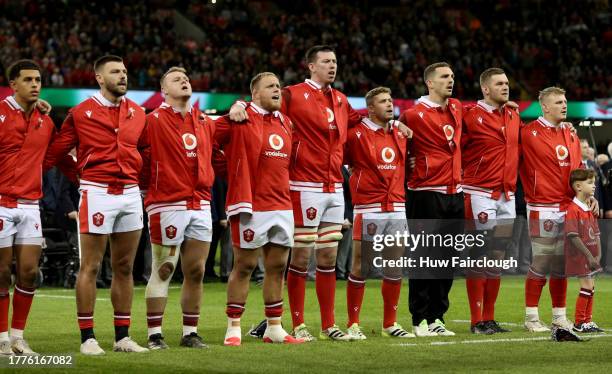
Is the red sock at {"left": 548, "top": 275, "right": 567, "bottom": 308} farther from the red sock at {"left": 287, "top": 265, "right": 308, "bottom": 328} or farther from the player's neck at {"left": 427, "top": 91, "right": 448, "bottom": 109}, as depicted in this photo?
the red sock at {"left": 287, "top": 265, "right": 308, "bottom": 328}

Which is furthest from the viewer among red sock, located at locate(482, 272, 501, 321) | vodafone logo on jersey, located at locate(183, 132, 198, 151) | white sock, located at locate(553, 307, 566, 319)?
red sock, located at locate(482, 272, 501, 321)

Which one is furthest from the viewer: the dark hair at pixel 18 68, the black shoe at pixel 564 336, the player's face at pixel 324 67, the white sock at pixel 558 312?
the white sock at pixel 558 312

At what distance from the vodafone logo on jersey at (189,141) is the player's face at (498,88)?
11.1 feet

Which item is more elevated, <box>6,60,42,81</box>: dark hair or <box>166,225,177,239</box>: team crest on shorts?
<box>6,60,42,81</box>: dark hair

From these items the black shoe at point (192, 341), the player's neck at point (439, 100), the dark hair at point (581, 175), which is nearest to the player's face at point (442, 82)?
the player's neck at point (439, 100)

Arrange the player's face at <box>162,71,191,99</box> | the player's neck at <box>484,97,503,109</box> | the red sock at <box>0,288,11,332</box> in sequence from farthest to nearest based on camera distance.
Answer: the player's neck at <box>484,97,503,109</box>
the player's face at <box>162,71,191,99</box>
the red sock at <box>0,288,11,332</box>

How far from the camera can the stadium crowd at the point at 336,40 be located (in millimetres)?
29797

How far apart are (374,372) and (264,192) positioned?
2.42 metres

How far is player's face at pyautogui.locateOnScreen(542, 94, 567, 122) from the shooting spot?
11875 mm

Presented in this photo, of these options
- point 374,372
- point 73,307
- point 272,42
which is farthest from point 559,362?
point 272,42

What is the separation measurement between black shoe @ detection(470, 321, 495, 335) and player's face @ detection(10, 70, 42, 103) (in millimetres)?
4927

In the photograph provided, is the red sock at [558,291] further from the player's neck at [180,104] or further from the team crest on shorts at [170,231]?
the player's neck at [180,104]

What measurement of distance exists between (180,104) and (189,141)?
355 mm

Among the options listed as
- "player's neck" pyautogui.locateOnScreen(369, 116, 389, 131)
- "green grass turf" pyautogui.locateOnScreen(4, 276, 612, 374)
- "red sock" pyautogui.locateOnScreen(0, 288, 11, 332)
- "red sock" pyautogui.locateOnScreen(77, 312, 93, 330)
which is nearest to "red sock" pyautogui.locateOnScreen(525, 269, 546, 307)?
"green grass turf" pyautogui.locateOnScreen(4, 276, 612, 374)
